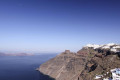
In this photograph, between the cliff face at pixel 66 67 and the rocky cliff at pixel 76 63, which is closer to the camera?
the rocky cliff at pixel 76 63

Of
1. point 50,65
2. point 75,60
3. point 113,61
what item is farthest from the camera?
point 50,65

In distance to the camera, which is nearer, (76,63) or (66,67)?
(76,63)

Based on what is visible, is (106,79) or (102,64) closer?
(106,79)

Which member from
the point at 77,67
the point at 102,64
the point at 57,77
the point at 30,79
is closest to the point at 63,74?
the point at 57,77

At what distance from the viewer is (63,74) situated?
135125 millimetres

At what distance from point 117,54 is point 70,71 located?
61479 millimetres

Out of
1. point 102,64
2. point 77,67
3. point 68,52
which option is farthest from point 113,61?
point 68,52

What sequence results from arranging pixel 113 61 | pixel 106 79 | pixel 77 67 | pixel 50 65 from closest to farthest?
pixel 106 79 < pixel 113 61 < pixel 77 67 < pixel 50 65

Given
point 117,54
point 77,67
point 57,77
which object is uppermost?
point 117,54

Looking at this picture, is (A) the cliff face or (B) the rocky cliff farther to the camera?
(A) the cliff face

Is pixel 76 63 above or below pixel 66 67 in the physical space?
above

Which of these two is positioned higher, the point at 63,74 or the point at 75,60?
the point at 75,60

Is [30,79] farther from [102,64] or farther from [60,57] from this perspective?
[102,64]

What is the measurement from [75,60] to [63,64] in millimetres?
20359
